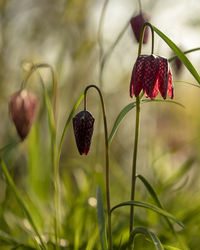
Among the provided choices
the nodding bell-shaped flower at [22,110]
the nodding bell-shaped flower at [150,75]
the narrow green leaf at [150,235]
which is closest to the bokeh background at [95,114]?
the nodding bell-shaped flower at [22,110]

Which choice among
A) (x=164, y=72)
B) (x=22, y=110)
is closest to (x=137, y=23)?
(x=164, y=72)

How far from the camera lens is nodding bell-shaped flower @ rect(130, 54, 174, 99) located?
112 cm

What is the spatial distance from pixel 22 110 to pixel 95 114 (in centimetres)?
333

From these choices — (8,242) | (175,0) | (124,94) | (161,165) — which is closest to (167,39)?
(8,242)

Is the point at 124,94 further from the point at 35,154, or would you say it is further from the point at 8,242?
the point at 8,242

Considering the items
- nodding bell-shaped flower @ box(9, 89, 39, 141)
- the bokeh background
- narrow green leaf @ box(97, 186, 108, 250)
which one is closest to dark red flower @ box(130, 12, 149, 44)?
the bokeh background

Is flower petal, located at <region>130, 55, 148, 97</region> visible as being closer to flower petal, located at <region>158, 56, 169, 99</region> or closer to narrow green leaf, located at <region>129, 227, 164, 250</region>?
flower petal, located at <region>158, 56, 169, 99</region>

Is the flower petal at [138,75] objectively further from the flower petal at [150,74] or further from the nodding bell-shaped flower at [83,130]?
the nodding bell-shaped flower at [83,130]

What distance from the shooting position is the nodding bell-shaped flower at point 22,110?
145 cm

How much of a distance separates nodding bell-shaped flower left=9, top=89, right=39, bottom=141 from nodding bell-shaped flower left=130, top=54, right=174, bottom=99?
16.9 inches

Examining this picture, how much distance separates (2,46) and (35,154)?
1.76 meters

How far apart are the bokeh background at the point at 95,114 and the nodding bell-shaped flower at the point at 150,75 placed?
1.68ft

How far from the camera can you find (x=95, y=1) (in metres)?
4.10

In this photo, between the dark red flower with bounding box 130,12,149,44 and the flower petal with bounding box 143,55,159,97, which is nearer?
the flower petal with bounding box 143,55,159,97
